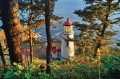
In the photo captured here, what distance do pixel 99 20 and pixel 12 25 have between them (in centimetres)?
903

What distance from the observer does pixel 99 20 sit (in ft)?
31.8

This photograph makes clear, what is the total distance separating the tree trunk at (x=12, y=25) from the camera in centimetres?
239

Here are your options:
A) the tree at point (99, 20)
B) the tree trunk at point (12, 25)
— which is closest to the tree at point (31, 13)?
the tree at point (99, 20)

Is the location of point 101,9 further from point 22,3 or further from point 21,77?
point 21,77

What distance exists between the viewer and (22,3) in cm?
919

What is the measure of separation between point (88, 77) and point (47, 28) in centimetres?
224

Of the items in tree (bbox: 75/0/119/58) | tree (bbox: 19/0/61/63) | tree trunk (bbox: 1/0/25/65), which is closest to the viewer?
tree trunk (bbox: 1/0/25/65)

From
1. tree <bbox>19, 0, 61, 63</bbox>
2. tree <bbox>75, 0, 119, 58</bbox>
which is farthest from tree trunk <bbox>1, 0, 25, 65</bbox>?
tree <bbox>19, 0, 61, 63</bbox>

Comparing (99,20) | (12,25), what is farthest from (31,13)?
(12,25)

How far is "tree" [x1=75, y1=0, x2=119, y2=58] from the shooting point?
8719 mm

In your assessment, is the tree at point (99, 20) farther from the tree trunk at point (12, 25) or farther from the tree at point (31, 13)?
the tree trunk at point (12, 25)

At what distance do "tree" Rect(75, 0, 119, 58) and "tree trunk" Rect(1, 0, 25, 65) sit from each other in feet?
21.5

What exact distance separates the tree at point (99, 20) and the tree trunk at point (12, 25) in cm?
656

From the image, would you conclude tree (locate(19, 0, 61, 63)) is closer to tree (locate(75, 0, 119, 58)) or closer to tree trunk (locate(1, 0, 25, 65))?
tree (locate(75, 0, 119, 58))
